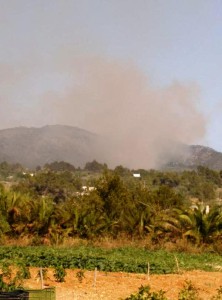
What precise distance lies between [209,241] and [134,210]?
3668 millimetres

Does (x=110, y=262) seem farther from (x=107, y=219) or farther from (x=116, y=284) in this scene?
(x=107, y=219)

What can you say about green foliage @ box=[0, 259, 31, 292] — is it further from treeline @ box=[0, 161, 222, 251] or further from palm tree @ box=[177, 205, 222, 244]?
palm tree @ box=[177, 205, 222, 244]

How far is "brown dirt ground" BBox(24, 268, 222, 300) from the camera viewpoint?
11.0 meters

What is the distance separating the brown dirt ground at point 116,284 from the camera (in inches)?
Result: 435

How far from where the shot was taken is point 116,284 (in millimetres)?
12234

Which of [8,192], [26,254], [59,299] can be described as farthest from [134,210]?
[59,299]

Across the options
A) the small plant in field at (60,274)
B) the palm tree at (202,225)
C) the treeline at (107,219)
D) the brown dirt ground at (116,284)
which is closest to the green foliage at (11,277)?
the brown dirt ground at (116,284)

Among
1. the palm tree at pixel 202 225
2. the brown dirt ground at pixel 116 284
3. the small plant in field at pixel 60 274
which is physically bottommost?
the brown dirt ground at pixel 116 284

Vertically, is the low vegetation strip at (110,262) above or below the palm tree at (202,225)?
below

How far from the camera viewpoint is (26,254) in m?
15.9

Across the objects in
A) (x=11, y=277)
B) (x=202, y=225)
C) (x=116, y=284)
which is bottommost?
(x=116, y=284)

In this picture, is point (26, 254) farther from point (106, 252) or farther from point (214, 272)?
point (214, 272)

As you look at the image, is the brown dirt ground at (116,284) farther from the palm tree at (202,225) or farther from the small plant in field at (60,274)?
the palm tree at (202,225)

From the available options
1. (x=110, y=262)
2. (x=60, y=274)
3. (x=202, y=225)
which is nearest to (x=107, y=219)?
(x=202, y=225)
